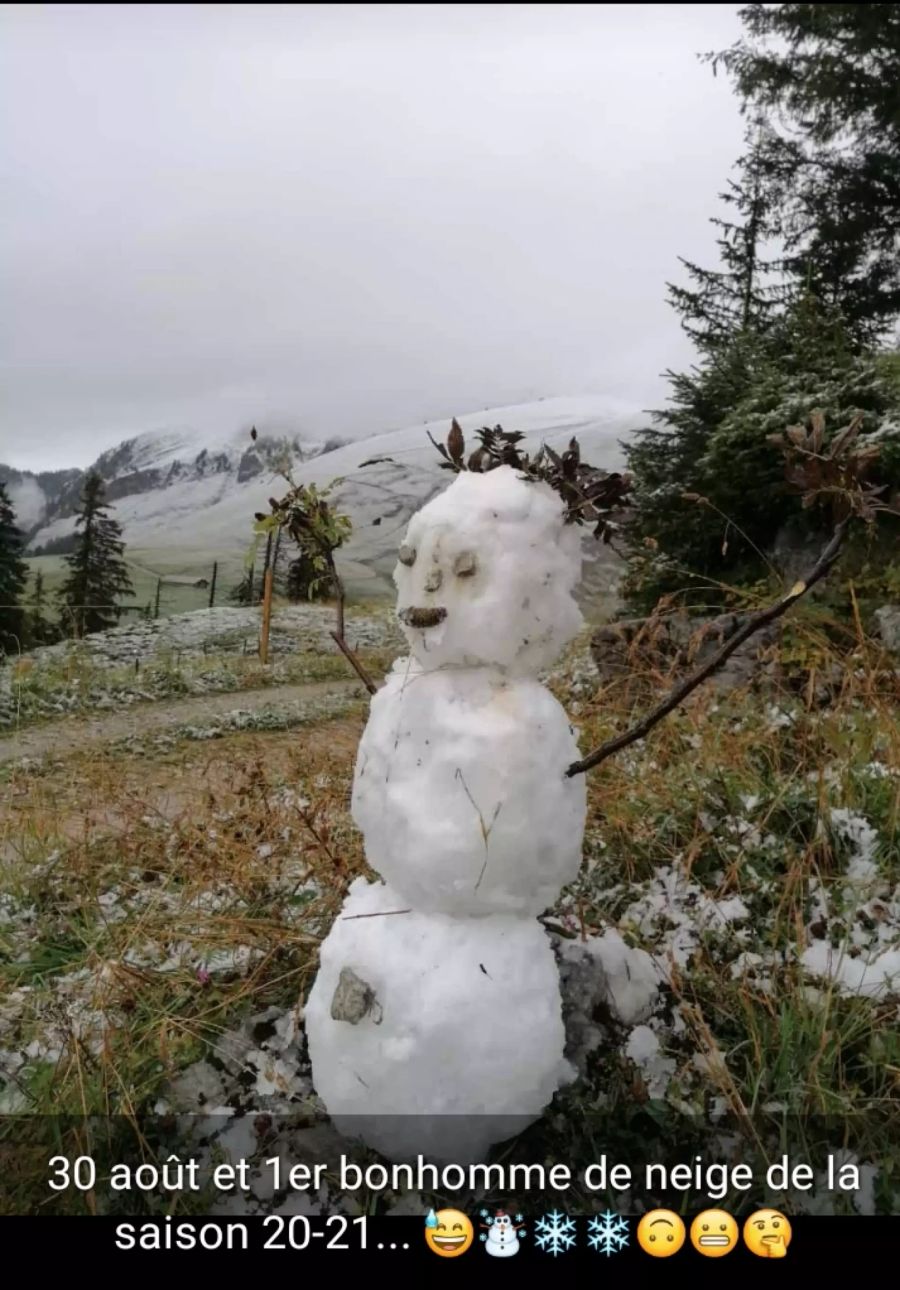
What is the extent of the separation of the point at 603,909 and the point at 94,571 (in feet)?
4.43

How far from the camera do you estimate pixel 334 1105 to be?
902mm

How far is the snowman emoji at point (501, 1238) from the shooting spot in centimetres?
79

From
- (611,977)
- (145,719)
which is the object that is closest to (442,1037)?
(611,977)

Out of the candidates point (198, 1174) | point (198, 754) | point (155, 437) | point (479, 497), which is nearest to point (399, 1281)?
point (198, 1174)

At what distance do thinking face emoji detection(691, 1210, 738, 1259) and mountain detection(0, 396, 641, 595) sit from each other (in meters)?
1.35

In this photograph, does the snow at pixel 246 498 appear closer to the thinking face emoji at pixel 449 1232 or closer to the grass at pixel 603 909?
the grass at pixel 603 909

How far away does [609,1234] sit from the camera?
0.79 m

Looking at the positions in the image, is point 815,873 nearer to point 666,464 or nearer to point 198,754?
point 198,754

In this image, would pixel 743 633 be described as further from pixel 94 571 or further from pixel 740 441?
pixel 740 441

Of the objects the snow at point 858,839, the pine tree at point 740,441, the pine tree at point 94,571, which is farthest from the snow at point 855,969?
the pine tree at point 94,571

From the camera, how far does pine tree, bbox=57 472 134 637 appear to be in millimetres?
1863

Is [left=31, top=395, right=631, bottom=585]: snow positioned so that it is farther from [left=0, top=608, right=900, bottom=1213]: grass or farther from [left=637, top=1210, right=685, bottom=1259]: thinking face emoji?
[left=637, top=1210, right=685, bottom=1259]: thinking face emoji

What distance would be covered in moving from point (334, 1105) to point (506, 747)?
0.45m

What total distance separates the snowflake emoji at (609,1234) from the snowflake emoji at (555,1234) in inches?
1.0
